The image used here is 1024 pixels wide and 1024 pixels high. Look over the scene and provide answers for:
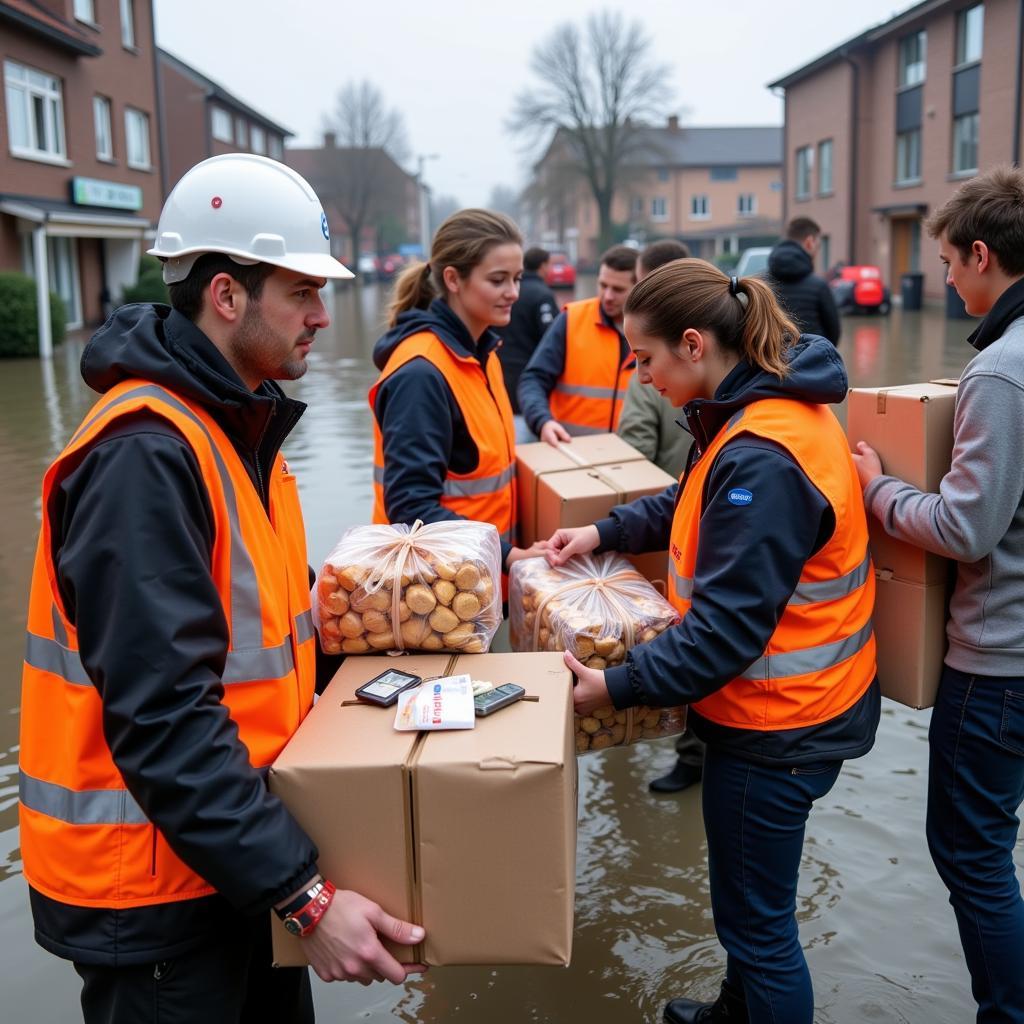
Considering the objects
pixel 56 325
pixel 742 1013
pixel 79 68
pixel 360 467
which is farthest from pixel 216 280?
pixel 79 68

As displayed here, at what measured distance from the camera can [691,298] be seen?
236cm

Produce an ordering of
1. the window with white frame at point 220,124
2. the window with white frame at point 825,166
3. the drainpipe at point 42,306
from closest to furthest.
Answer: the drainpipe at point 42,306 → the window with white frame at point 825,166 → the window with white frame at point 220,124

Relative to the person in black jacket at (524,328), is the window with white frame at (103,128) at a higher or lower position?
higher

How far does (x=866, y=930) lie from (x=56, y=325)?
19892 mm

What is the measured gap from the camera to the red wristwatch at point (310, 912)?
1.76 meters

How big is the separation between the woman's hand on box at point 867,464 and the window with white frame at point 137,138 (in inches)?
1133

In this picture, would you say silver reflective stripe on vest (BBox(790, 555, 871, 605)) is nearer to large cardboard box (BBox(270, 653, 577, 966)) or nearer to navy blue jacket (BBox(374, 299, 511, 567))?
large cardboard box (BBox(270, 653, 577, 966))

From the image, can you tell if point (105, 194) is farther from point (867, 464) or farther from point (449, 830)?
point (449, 830)

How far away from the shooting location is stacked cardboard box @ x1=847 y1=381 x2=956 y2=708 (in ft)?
8.16

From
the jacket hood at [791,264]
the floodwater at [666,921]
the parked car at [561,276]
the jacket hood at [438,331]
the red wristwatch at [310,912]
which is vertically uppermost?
the parked car at [561,276]

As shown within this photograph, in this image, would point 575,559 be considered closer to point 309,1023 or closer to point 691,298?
point 691,298

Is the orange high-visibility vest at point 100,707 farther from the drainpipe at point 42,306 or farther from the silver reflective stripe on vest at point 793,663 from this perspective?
the drainpipe at point 42,306

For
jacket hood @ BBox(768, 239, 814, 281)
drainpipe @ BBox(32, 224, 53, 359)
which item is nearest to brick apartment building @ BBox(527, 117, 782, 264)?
drainpipe @ BBox(32, 224, 53, 359)

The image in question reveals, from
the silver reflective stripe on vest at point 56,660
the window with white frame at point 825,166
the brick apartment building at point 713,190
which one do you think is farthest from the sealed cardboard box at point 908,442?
the brick apartment building at point 713,190
